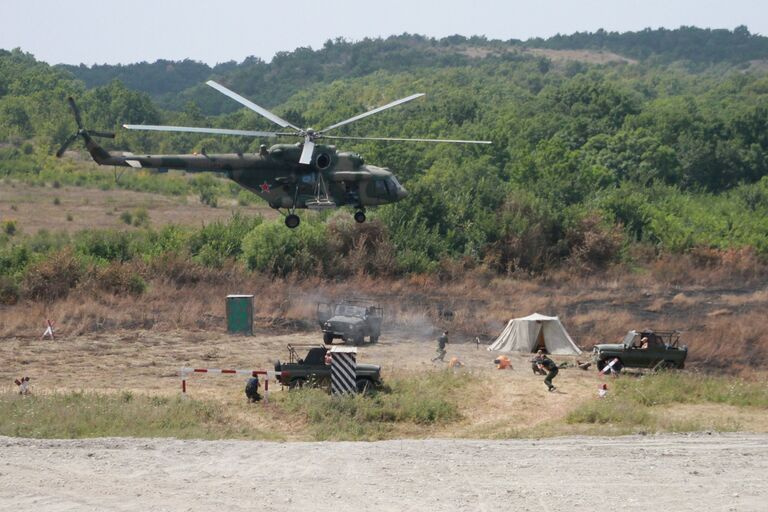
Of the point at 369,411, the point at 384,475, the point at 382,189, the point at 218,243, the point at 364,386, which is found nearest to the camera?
the point at 384,475

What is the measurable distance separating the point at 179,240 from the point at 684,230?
29840 millimetres

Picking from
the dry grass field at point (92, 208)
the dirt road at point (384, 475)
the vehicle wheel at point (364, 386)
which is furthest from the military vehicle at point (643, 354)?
the dry grass field at point (92, 208)

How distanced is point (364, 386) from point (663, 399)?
24.2 feet

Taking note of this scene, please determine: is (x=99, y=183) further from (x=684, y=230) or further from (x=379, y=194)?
(x=379, y=194)

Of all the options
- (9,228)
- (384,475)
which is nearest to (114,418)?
(384,475)

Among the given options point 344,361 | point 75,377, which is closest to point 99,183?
point 75,377

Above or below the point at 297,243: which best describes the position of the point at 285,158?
above

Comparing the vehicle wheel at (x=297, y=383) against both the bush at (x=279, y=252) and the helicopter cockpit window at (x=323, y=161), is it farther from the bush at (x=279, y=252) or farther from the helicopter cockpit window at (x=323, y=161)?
the bush at (x=279, y=252)

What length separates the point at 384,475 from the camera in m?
17.7

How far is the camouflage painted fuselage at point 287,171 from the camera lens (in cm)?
3678

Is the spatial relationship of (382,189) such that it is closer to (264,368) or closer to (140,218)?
(264,368)

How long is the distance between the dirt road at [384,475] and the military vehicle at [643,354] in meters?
9.88

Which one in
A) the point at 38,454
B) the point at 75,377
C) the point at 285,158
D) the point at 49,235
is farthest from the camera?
the point at 49,235

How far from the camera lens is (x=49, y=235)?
5603cm
